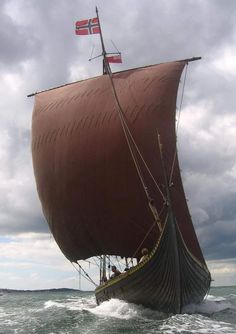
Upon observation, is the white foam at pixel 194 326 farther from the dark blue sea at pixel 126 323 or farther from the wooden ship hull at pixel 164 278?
the wooden ship hull at pixel 164 278

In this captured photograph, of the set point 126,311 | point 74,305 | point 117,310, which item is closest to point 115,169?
point 117,310

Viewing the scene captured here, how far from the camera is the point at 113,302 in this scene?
22172 mm

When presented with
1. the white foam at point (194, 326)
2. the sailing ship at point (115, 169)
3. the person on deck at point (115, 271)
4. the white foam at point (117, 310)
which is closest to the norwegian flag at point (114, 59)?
the sailing ship at point (115, 169)

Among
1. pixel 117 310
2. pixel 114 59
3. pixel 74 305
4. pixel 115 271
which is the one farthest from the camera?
pixel 74 305

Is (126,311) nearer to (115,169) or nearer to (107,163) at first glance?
(115,169)

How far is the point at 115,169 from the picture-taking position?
24266mm

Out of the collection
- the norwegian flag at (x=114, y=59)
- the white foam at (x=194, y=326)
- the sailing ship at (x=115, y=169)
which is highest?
the norwegian flag at (x=114, y=59)

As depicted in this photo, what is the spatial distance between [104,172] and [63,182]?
282 cm

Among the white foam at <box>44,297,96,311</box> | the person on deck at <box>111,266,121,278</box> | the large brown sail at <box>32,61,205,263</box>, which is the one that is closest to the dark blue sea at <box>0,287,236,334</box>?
the person on deck at <box>111,266,121,278</box>

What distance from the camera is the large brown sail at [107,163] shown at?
24.2 m

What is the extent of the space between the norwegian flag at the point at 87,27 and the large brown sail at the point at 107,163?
2.75 m

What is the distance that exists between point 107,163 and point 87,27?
8.09 m

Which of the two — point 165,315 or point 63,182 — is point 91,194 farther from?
point 165,315

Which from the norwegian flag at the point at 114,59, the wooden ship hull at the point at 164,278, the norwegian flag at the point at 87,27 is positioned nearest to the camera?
the wooden ship hull at the point at 164,278
